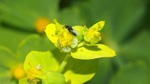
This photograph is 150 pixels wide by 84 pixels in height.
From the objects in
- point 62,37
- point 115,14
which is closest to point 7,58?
point 62,37

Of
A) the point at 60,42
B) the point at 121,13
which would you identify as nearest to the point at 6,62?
the point at 60,42

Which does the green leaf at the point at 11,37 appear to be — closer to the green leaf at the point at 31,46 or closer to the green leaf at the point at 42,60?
the green leaf at the point at 31,46

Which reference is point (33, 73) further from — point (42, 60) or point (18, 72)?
point (18, 72)

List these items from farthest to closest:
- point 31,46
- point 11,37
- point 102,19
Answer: point 102,19 → point 11,37 → point 31,46

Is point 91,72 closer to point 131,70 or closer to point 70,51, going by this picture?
point 70,51

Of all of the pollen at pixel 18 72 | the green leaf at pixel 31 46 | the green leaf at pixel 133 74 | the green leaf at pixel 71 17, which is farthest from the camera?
the green leaf at pixel 71 17

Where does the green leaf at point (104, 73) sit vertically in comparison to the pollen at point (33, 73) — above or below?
above

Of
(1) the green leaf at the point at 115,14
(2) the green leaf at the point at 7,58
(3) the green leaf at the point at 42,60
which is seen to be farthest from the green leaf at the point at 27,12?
(3) the green leaf at the point at 42,60
